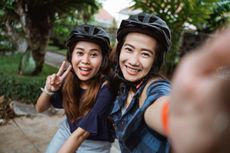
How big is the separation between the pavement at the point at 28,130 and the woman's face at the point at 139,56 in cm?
290

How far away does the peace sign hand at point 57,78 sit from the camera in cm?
218

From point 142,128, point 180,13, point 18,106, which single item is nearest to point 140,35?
point 142,128

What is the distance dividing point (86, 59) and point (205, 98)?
166cm

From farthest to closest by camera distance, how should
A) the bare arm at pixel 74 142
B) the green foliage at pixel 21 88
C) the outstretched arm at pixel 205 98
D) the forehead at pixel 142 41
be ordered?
the green foliage at pixel 21 88 < the bare arm at pixel 74 142 < the forehead at pixel 142 41 < the outstretched arm at pixel 205 98

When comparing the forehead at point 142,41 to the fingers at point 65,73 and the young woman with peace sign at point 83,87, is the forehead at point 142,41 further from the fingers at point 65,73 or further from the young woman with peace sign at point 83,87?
the fingers at point 65,73

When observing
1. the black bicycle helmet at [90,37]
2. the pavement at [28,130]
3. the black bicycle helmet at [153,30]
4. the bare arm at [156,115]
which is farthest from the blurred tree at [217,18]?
the bare arm at [156,115]

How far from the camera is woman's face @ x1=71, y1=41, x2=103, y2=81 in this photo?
212 cm

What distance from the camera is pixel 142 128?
129 cm

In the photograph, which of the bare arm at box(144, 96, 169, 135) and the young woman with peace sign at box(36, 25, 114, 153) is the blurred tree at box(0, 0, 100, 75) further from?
the bare arm at box(144, 96, 169, 135)

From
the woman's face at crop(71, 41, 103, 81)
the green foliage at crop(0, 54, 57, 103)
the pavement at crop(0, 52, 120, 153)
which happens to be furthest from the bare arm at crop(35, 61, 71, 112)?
the green foliage at crop(0, 54, 57, 103)

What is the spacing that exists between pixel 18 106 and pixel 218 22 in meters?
6.04

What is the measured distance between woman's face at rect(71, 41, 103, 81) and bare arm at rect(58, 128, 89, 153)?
1.43 feet

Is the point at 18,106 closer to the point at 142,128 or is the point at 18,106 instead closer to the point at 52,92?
the point at 52,92


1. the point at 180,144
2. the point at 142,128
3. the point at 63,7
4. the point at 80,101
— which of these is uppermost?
the point at 63,7
